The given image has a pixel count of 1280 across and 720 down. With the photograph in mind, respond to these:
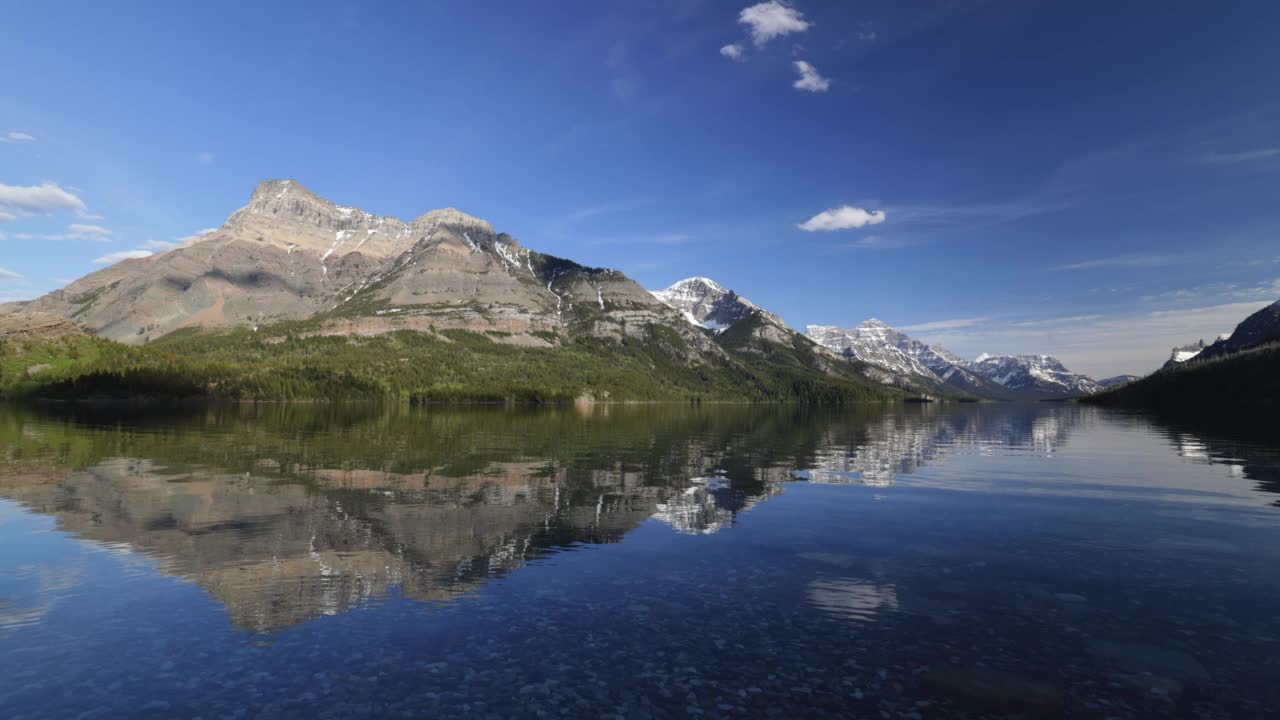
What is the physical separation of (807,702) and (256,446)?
3070 inches

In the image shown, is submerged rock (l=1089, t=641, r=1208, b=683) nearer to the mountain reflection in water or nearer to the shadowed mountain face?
the mountain reflection in water

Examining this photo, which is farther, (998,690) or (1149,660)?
(1149,660)

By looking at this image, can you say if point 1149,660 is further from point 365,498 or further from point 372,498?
point 365,498

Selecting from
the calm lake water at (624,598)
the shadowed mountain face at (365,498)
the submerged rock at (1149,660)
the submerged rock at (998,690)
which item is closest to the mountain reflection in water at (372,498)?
the shadowed mountain face at (365,498)

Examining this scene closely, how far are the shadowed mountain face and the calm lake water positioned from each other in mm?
260

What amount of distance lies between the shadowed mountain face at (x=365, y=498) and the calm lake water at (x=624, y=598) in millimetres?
260

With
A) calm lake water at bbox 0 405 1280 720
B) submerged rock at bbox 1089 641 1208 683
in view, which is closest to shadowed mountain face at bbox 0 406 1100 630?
calm lake water at bbox 0 405 1280 720

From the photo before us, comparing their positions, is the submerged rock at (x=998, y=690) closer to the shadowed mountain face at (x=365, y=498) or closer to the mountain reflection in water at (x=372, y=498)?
the mountain reflection in water at (x=372, y=498)

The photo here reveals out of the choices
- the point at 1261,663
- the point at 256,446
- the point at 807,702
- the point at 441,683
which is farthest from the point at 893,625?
the point at 256,446

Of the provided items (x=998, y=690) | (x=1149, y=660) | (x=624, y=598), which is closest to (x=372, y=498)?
(x=624, y=598)

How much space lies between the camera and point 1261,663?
17.5 m

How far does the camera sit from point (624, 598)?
2303cm

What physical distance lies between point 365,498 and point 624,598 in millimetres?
25470

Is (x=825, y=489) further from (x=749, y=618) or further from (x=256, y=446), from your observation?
(x=256, y=446)
